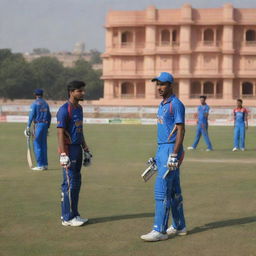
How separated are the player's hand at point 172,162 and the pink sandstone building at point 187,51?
4714cm

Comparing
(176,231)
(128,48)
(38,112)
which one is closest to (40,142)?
(38,112)

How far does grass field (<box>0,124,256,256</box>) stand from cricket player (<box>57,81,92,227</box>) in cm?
22

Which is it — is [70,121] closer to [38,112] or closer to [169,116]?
[169,116]

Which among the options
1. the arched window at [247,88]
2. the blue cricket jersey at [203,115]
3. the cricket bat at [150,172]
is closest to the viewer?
the cricket bat at [150,172]

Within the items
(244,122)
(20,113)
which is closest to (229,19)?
(20,113)

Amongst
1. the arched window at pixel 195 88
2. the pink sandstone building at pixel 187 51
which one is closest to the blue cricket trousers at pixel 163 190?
the pink sandstone building at pixel 187 51

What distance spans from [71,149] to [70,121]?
364mm

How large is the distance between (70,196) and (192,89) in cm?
5158

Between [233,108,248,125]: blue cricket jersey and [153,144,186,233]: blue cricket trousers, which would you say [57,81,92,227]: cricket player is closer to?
[153,144,186,233]: blue cricket trousers

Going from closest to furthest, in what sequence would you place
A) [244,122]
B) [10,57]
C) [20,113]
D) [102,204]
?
[102,204], [244,122], [20,113], [10,57]

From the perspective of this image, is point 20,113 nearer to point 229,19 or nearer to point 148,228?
point 229,19

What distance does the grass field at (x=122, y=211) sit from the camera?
5.78 m

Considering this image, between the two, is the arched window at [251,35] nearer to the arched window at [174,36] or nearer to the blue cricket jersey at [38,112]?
the arched window at [174,36]

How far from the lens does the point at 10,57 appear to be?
96.2 metres
